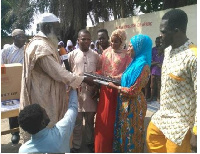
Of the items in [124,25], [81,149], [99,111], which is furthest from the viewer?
[124,25]

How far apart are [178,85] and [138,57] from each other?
82 centimetres

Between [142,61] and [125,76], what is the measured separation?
26 cm

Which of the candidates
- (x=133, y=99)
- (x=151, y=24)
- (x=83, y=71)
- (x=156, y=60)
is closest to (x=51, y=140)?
(x=133, y=99)

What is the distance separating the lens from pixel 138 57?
281cm

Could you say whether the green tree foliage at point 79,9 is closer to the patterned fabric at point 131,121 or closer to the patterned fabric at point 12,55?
the patterned fabric at point 12,55

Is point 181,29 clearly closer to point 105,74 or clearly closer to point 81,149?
point 105,74

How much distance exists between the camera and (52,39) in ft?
9.33

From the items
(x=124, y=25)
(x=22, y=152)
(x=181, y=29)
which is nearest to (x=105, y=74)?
(x=181, y=29)

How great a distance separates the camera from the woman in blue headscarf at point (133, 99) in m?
2.75

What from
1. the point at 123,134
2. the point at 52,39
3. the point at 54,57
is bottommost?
the point at 123,134

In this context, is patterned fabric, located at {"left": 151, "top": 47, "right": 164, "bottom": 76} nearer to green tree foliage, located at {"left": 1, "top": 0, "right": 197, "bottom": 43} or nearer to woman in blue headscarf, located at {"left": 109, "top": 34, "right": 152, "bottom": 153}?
woman in blue headscarf, located at {"left": 109, "top": 34, "right": 152, "bottom": 153}

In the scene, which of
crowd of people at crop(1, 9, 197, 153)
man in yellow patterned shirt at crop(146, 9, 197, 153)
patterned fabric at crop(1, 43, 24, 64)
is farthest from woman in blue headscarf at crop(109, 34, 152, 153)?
patterned fabric at crop(1, 43, 24, 64)

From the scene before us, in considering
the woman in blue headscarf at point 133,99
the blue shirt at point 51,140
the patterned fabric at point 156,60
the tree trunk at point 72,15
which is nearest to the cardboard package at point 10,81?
the woman in blue headscarf at point 133,99

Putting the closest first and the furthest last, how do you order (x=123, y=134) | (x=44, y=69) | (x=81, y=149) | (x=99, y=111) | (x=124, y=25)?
(x=44, y=69), (x=123, y=134), (x=99, y=111), (x=81, y=149), (x=124, y=25)
